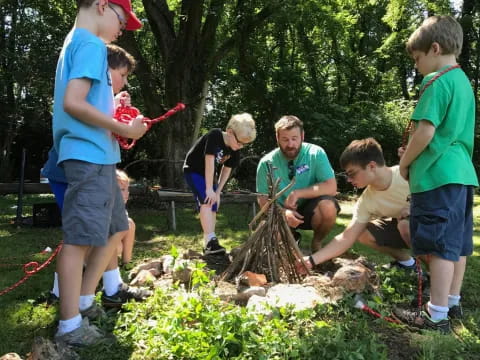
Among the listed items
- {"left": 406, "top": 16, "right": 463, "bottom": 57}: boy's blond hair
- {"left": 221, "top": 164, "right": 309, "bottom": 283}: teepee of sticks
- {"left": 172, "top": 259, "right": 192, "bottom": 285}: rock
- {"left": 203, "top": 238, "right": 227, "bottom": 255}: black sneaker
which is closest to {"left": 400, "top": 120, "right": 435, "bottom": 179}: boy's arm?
{"left": 406, "top": 16, "right": 463, "bottom": 57}: boy's blond hair

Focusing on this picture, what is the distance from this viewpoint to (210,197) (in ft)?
13.0

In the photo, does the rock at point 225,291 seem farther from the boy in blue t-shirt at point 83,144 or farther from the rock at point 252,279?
the boy in blue t-shirt at point 83,144

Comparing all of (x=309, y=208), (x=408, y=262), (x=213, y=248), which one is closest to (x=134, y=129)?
(x=213, y=248)

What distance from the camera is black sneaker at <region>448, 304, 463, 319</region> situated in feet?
8.64

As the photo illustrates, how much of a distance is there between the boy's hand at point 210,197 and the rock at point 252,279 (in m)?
Result: 1.03

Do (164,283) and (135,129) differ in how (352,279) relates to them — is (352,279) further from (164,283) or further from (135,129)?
(135,129)

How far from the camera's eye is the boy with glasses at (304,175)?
12.0 ft

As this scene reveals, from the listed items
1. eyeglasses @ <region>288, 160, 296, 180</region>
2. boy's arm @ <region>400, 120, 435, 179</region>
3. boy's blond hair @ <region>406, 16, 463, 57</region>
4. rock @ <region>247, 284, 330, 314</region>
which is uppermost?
boy's blond hair @ <region>406, 16, 463, 57</region>

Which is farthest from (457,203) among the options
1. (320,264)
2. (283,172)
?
(283,172)

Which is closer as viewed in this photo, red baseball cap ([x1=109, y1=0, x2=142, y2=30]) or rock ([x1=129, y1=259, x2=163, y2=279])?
red baseball cap ([x1=109, y1=0, x2=142, y2=30])

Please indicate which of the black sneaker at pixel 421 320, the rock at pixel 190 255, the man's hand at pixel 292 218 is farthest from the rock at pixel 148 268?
the black sneaker at pixel 421 320

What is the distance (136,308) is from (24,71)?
1115 centimetres

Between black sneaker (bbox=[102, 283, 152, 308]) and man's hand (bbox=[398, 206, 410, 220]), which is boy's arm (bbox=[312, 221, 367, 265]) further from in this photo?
black sneaker (bbox=[102, 283, 152, 308])

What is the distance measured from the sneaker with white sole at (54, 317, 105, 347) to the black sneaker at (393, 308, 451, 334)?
1.68 m
